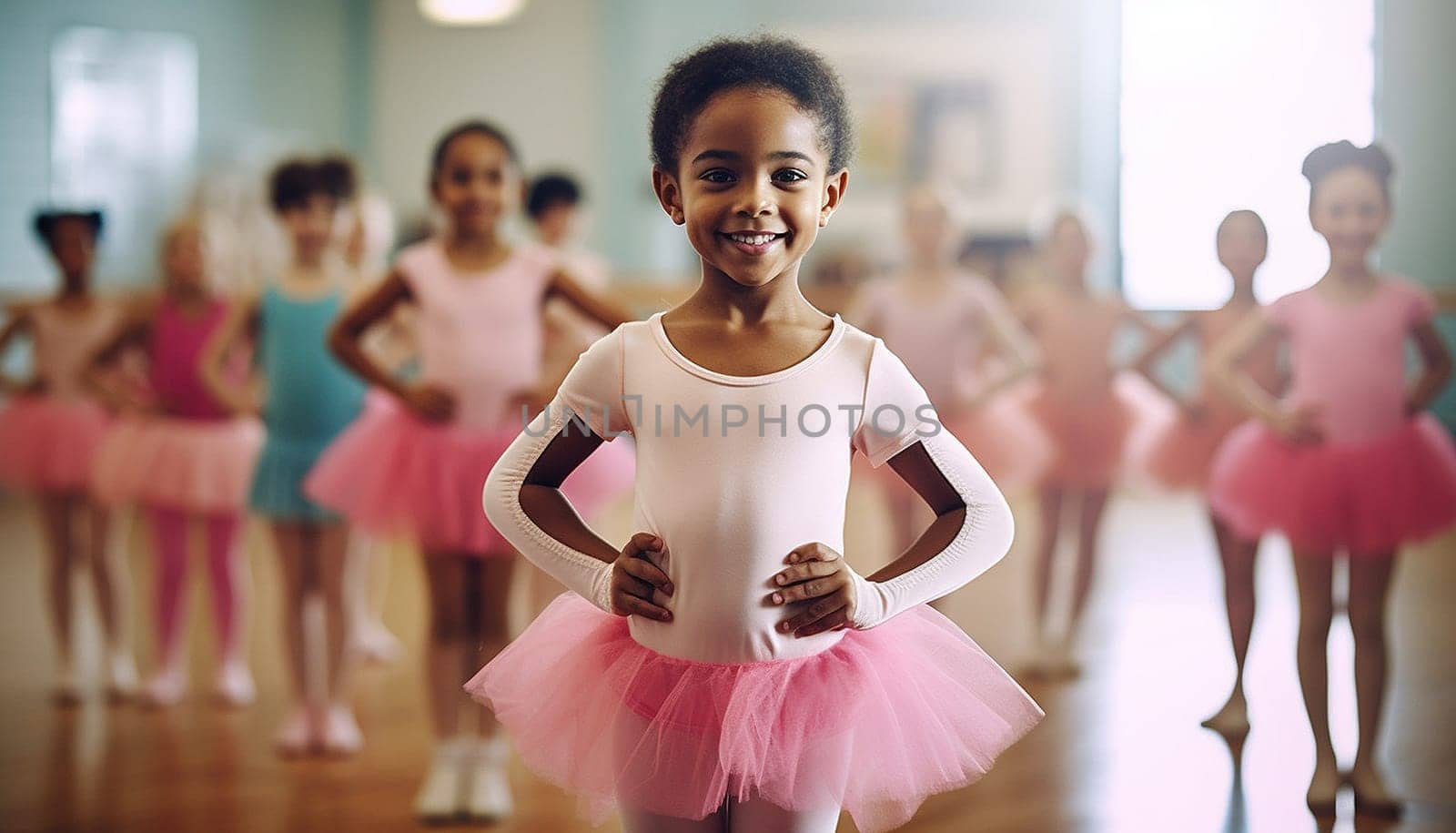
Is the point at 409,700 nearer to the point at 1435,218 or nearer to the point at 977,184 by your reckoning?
the point at 1435,218

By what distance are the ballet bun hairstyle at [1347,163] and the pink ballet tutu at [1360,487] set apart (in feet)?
0.82

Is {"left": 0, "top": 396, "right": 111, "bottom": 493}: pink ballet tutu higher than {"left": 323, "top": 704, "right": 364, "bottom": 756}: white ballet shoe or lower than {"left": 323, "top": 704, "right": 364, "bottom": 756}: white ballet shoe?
higher

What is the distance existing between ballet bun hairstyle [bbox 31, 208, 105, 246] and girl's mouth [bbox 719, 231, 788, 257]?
1777mm

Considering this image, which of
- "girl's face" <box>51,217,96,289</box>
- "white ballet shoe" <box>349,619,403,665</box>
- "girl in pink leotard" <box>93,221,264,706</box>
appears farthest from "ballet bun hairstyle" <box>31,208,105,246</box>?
"white ballet shoe" <box>349,619,403,665</box>

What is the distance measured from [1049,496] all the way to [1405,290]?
871 mm

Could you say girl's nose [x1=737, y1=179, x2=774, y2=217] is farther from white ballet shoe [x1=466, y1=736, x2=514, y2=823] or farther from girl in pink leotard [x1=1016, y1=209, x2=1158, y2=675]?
girl in pink leotard [x1=1016, y1=209, x2=1158, y2=675]

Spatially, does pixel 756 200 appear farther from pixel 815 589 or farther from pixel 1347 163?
pixel 1347 163

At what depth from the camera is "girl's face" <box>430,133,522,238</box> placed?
167 cm

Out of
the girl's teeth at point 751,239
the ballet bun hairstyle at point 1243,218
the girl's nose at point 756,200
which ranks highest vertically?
the ballet bun hairstyle at point 1243,218

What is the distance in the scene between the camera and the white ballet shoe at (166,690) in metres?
2.36

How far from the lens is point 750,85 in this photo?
3.06 feet

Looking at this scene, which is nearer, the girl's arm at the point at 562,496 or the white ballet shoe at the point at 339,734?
the girl's arm at the point at 562,496

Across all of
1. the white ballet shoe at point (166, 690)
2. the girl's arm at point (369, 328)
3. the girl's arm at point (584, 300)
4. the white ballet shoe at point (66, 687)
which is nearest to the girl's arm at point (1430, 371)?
the girl's arm at point (584, 300)

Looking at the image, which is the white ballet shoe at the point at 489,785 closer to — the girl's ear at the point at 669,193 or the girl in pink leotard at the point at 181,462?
the girl in pink leotard at the point at 181,462
